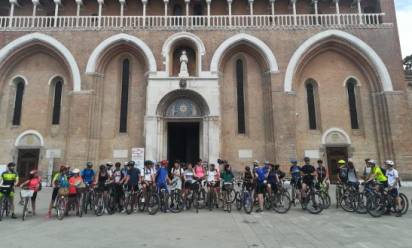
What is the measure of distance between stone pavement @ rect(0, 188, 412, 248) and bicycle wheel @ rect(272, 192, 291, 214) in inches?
10.1

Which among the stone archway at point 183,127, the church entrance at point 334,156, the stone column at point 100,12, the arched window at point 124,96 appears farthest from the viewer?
the stone column at point 100,12

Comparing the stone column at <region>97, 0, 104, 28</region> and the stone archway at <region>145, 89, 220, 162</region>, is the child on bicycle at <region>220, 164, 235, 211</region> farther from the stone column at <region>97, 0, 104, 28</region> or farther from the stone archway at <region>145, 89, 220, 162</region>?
the stone column at <region>97, 0, 104, 28</region>

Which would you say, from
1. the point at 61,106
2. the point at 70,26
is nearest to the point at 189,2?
the point at 70,26

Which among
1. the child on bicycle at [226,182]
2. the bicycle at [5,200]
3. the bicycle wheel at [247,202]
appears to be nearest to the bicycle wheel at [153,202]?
the child on bicycle at [226,182]

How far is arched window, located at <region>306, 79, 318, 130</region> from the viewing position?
1842 cm

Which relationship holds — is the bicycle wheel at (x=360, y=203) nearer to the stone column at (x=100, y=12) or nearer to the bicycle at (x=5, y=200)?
the bicycle at (x=5, y=200)

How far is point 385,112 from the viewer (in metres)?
17.3

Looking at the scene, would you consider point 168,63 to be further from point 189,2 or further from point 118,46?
point 189,2

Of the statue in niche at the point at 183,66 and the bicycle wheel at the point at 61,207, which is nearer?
the bicycle wheel at the point at 61,207

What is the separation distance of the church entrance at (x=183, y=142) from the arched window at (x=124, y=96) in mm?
2873

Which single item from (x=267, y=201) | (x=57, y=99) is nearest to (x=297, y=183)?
(x=267, y=201)

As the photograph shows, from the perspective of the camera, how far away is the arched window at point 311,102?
725 inches

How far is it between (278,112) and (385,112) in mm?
6482

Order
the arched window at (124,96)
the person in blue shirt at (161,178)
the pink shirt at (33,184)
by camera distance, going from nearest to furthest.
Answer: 1. the pink shirt at (33,184)
2. the person in blue shirt at (161,178)
3. the arched window at (124,96)
